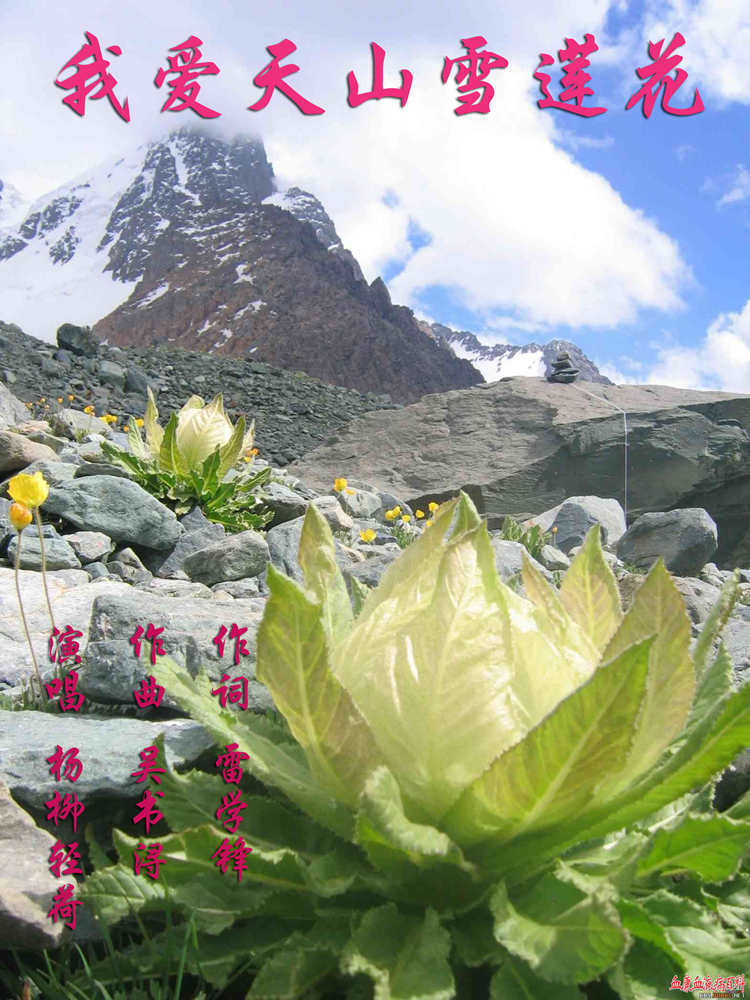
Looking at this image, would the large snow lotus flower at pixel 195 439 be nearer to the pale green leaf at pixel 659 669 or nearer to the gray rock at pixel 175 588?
the gray rock at pixel 175 588

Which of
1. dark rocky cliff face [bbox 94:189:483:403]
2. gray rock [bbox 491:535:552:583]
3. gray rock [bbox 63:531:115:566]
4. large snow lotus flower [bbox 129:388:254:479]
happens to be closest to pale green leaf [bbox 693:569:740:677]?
gray rock [bbox 491:535:552:583]

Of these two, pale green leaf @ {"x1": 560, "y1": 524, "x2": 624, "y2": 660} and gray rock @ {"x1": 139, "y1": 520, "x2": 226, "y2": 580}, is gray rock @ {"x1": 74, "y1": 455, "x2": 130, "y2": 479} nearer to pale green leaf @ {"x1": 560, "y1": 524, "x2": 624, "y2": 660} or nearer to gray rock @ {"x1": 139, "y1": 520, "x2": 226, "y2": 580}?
gray rock @ {"x1": 139, "y1": 520, "x2": 226, "y2": 580}

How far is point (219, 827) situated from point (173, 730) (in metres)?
0.40

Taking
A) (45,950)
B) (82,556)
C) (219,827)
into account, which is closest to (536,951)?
(219,827)

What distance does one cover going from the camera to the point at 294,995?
949 millimetres

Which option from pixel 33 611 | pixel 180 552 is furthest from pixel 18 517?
pixel 180 552

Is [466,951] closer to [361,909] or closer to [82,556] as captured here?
[361,909]

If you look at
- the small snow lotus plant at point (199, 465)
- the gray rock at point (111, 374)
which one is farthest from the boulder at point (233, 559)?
the gray rock at point (111, 374)

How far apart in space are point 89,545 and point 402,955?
9.22 feet

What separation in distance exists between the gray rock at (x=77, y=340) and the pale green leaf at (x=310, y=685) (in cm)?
1509

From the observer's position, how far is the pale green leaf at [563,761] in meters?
0.87

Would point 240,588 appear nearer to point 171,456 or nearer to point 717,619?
point 171,456

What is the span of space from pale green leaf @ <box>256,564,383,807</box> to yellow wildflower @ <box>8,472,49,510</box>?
1.15m

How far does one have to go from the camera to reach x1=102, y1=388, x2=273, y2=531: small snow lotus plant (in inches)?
172
